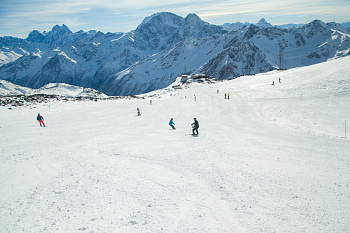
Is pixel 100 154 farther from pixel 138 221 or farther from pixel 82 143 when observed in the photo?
pixel 138 221

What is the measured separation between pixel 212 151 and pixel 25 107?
123 feet

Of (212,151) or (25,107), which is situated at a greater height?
(25,107)

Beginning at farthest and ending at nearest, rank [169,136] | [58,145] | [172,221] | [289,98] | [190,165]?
1. [289,98]
2. [169,136]
3. [58,145]
4. [190,165]
5. [172,221]

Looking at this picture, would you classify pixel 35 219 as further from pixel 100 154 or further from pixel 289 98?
pixel 289 98

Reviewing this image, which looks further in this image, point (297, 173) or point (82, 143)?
point (82, 143)

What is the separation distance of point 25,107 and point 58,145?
1101 inches

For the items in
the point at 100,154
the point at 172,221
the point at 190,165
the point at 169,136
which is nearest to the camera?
the point at 172,221

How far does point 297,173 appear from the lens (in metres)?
9.63

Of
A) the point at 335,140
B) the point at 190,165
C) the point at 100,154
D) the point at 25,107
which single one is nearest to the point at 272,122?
the point at 335,140

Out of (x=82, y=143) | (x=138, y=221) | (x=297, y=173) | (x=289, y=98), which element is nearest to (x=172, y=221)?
(x=138, y=221)

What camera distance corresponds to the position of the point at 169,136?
17.1 m

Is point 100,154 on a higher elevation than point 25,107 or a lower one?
lower

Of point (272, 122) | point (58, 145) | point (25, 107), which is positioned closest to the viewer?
point (58, 145)

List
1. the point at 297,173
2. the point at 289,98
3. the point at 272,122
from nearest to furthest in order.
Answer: the point at 297,173, the point at 272,122, the point at 289,98
